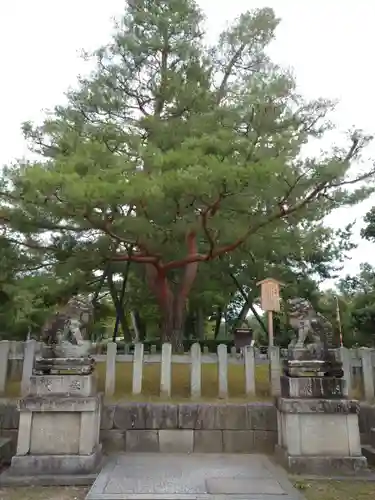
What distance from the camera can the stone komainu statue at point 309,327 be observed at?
536 centimetres

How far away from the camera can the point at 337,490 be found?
13.8 ft

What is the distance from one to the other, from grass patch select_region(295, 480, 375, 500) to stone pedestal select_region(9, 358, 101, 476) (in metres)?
2.53

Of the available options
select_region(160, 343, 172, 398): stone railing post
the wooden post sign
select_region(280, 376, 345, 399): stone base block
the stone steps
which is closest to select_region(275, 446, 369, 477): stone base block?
select_region(280, 376, 345, 399): stone base block

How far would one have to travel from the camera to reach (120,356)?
636 centimetres

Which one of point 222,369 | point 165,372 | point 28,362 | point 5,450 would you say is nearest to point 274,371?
point 222,369

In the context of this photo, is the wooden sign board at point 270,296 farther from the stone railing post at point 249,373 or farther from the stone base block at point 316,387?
the stone base block at point 316,387

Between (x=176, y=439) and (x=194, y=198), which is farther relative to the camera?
(x=194, y=198)

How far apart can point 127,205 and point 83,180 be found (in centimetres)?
166

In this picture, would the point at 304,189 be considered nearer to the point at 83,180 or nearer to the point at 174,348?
the point at 83,180

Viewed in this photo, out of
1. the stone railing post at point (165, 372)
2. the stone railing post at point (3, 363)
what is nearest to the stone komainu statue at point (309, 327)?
the stone railing post at point (165, 372)

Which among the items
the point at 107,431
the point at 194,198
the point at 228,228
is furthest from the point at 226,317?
the point at 107,431

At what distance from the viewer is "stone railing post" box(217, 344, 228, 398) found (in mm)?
6176

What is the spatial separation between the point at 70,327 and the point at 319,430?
3557mm

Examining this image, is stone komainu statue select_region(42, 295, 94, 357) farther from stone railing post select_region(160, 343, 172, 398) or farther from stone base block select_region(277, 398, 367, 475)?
stone base block select_region(277, 398, 367, 475)
